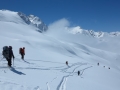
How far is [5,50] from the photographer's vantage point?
16469 millimetres

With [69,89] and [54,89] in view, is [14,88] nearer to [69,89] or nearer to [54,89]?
[54,89]

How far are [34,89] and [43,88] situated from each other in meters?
0.78

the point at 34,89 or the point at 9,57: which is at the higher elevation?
the point at 9,57

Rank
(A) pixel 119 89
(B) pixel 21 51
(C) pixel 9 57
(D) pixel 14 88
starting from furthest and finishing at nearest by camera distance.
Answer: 1. (B) pixel 21 51
2. (A) pixel 119 89
3. (C) pixel 9 57
4. (D) pixel 14 88

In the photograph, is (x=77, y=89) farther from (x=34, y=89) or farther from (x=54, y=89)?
(x=34, y=89)

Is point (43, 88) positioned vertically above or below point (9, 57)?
below

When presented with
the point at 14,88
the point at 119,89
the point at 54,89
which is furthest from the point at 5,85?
the point at 119,89

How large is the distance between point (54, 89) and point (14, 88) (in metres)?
2.56

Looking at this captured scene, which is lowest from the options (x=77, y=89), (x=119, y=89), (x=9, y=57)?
(x=119, y=89)

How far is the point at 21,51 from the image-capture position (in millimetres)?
25312

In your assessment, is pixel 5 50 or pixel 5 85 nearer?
pixel 5 85

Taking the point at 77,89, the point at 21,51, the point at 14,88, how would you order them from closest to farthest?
the point at 14,88, the point at 77,89, the point at 21,51

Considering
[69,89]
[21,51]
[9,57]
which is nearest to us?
[69,89]

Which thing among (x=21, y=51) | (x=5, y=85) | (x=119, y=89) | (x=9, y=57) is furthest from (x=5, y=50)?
(x=119, y=89)
